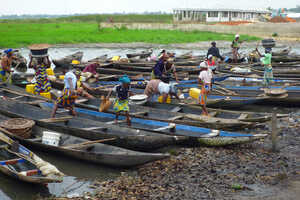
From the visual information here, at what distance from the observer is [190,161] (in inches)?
273

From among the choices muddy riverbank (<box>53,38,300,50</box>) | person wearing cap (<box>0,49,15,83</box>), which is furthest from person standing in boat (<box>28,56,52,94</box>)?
muddy riverbank (<box>53,38,300,50</box>)

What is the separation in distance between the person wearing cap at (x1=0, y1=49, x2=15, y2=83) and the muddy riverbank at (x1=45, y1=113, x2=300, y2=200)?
6385 mm

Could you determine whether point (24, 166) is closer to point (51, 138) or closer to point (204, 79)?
point (51, 138)

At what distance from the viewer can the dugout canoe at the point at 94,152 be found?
630cm

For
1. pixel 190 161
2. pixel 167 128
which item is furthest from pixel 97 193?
pixel 167 128

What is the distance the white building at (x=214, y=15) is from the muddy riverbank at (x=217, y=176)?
41.1m

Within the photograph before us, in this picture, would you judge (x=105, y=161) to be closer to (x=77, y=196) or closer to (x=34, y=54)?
(x=77, y=196)

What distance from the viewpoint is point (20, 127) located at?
7.35 m

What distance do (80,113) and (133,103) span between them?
59.5 inches

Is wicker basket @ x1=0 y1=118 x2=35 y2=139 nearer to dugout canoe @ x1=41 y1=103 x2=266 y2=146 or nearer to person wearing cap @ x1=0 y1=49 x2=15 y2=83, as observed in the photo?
dugout canoe @ x1=41 y1=103 x2=266 y2=146

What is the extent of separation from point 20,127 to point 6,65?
4.47 meters

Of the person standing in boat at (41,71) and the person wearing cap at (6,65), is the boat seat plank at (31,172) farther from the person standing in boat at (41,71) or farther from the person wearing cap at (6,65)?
the person wearing cap at (6,65)

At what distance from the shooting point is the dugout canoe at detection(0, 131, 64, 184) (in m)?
5.66

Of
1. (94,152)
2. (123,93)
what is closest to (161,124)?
(123,93)
